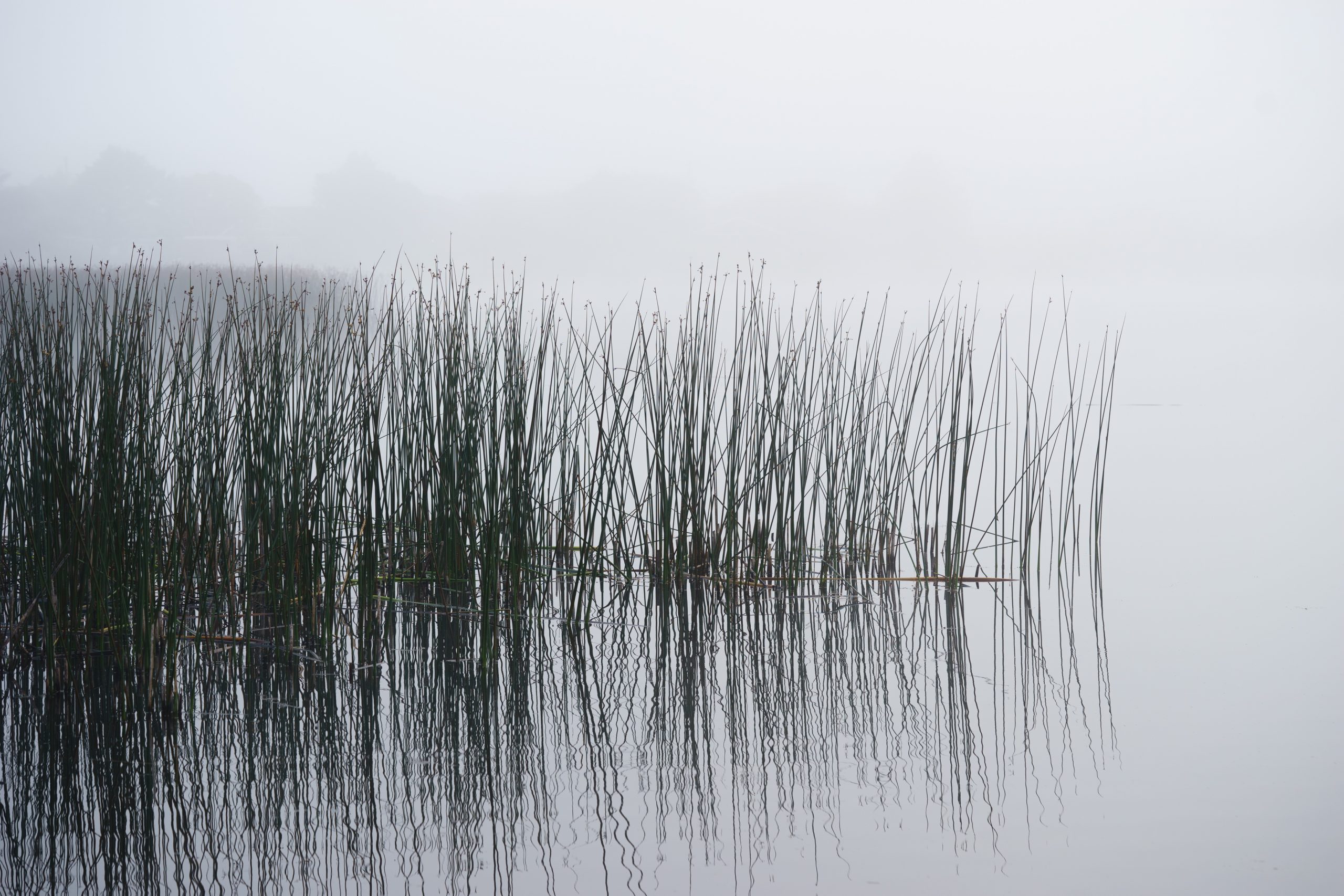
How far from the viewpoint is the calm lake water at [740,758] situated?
1.42 metres

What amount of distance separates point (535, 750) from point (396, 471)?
1.20 metres

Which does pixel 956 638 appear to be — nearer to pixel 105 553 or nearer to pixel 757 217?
pixel 105 553

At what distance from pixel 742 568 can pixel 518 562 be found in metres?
0.72

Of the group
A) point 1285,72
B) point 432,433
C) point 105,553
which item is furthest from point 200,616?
point 1285,72

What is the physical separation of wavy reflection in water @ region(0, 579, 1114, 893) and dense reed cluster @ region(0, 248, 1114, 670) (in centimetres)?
15

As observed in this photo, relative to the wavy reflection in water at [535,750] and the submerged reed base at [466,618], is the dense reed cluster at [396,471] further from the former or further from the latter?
the wavy reflection in water at [535,750]

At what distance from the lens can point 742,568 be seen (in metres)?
2.98

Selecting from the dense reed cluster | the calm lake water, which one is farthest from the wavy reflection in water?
the dense reed cluster

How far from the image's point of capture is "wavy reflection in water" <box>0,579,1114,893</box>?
1.43 meters

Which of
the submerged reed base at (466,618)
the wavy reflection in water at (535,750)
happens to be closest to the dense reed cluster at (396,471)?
the submerged reed base at (466,618)

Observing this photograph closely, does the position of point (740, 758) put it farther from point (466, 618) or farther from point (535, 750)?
point (466, 618)

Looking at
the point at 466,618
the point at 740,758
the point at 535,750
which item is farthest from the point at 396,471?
the point at 740,758

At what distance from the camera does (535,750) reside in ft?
5.89

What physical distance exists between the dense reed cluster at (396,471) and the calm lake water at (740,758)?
163 mm
